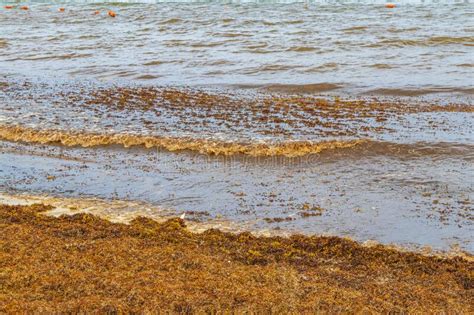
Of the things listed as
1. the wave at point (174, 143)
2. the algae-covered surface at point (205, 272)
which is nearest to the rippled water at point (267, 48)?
the wave at point (174, 143)

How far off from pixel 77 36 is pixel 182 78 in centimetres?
930

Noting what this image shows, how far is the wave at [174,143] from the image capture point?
7.55m

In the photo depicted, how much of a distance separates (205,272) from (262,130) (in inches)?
174

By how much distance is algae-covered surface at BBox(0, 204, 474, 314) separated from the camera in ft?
12.1

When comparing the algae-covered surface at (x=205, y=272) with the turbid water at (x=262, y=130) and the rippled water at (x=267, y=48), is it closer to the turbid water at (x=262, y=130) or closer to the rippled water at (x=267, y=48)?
the turbid water at (x=262, y=130)

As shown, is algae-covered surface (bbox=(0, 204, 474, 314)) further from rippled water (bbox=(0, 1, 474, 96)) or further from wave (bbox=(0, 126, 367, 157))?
rippled water (bbox=(0, 1, 474, 96))

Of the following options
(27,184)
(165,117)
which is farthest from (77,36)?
(27,184)

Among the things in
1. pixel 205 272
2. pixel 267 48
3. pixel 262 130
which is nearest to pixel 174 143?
pixel 262 130

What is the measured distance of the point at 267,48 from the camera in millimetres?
16141

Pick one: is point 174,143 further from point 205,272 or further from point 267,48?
point 267,48

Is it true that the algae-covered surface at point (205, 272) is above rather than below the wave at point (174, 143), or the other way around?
above

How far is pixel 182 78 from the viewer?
494 inches

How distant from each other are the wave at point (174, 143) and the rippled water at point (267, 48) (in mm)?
3683

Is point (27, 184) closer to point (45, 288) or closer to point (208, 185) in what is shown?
point (208, 185)
